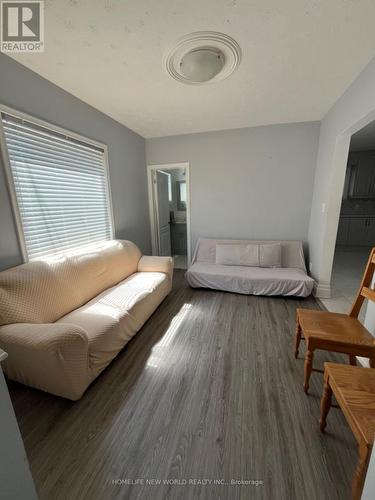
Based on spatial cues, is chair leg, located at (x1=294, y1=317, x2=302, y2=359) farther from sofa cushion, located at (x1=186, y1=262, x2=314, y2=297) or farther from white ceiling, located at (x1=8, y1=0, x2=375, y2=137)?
white ceiling, located at (x1=8, y1=0, x2=375, y2=137)

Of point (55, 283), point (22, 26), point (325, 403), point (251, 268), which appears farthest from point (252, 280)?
point (22, 26)

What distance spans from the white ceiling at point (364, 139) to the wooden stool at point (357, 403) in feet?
12.5

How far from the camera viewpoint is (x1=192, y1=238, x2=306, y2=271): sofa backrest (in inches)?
125

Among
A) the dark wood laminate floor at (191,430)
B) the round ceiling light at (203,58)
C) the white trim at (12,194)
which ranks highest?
the round ceiling light at (203,58)

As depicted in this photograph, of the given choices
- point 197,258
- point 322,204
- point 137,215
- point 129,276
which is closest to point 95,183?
point 137,215

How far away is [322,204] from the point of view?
2678 mm

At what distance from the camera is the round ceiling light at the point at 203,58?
56.5 inches

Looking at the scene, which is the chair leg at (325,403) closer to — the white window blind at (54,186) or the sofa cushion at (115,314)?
the sofa cushion at (115,314)

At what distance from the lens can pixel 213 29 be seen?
Answer: 1.35 m

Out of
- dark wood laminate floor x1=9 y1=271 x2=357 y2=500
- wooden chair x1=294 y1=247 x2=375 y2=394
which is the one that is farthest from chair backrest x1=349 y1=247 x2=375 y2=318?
dark wood laminate floor x1=9 y1=271 x2=357 y2=500

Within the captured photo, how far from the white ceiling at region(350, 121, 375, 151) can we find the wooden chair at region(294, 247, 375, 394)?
3.15 m

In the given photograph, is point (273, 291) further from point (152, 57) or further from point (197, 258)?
point (152, 57)

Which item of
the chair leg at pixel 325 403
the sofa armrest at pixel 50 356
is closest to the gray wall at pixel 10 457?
the sofa armrest at pixel 50 356

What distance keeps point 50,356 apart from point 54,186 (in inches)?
61.9
